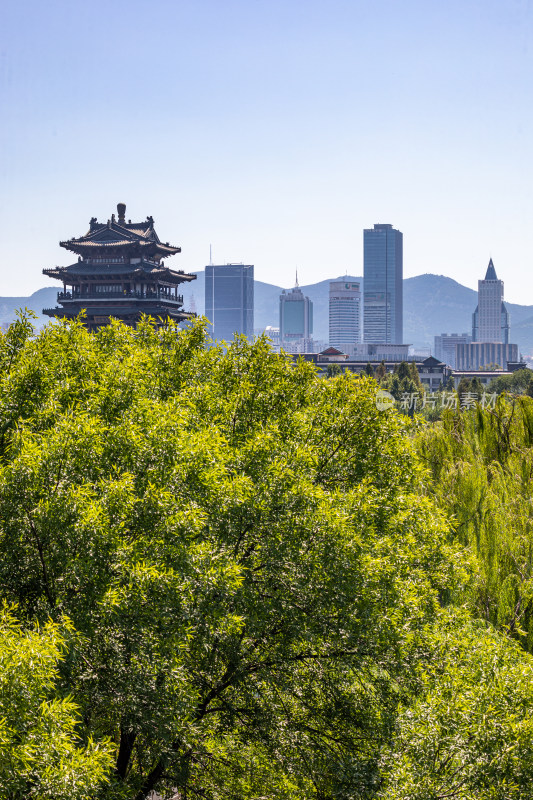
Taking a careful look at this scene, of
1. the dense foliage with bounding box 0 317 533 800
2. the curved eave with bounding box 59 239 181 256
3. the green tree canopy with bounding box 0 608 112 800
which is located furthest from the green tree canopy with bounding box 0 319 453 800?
the curved eave with bounding box 59 239 181 256

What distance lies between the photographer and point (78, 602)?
28.8 ft

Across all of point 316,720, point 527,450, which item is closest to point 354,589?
point 316,720

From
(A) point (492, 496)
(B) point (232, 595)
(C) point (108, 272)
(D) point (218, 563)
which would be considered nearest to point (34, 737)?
(B) point (232, 595)

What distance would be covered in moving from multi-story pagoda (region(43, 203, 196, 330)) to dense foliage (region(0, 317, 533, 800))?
220 feet

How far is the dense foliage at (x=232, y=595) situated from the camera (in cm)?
812

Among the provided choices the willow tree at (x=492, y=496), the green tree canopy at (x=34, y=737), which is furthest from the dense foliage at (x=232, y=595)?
the willow tree at (x=492, y=496)

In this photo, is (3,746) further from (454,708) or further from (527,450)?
(527,450)

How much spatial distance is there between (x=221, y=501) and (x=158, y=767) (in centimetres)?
391

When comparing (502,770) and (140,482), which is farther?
(140,482)

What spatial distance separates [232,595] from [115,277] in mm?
75089

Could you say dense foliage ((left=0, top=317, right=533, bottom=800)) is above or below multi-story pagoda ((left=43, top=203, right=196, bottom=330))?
below

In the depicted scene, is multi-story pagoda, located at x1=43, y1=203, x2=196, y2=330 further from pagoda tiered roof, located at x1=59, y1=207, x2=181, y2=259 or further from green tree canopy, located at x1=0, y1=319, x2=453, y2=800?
green tree canopy, located at x1=0, y1=319, x2=453, y2=800

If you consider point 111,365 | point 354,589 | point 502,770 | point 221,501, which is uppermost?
point 111,365

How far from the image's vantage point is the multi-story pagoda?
3118 inches
